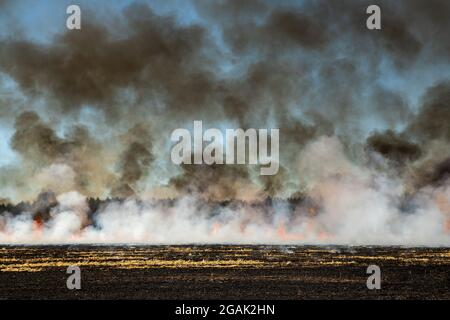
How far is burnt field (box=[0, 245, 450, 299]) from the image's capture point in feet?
138

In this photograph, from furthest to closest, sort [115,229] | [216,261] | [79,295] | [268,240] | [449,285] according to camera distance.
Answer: [115,229] < [268,240] < [216,261] < [449,285] < [79,295]

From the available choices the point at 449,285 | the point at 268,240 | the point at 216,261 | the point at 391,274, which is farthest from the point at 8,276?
the point at 268,240

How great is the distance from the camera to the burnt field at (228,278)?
42.2 meters

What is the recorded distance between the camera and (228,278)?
5062 centimetres

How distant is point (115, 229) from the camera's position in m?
131

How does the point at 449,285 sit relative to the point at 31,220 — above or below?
below
